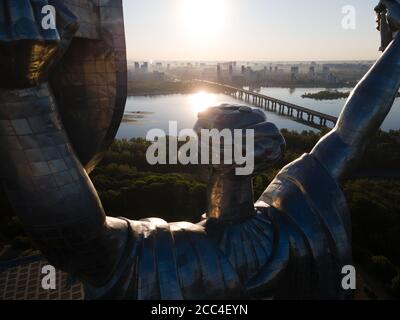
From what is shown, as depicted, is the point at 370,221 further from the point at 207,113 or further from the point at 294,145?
the point at 294,145

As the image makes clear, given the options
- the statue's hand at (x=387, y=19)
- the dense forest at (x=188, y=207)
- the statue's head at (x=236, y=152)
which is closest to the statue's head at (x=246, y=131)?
the statue's head at (x=236, y=152)

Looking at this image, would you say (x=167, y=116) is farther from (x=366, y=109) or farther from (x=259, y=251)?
(x=259, y=251)

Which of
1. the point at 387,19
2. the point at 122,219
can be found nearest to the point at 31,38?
the point at 122,219

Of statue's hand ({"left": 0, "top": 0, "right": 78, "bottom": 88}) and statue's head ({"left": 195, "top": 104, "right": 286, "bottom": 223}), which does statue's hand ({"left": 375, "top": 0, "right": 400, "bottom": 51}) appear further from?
statue's hand ({"left": 0, "top": 0, "right": 78, "bottom": 88})

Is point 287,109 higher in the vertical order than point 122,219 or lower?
lower

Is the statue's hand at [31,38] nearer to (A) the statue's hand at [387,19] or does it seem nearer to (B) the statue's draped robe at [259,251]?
(B) the statue's draped robe at [259,251]

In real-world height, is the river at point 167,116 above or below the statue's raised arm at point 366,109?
below

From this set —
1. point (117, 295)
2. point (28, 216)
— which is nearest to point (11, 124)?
point (28, 216)
